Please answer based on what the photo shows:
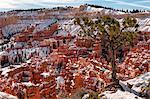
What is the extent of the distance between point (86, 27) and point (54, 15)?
106458 millimetres

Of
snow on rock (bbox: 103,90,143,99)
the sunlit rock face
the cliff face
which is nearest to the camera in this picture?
snow on rock (bbox: 103,90,143,99)

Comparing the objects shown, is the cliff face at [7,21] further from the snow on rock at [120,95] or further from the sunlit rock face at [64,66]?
the snow on rock at [120,95]

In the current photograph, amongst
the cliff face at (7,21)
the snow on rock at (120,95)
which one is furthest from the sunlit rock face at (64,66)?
the cliff face at (7,21)

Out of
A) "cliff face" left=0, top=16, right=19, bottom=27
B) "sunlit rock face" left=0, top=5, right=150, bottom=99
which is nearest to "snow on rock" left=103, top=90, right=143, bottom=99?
"sunlit rock face" left=0, top=5, right=150, bottom=99

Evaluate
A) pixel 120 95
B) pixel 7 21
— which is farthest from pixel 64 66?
pixel 7 21

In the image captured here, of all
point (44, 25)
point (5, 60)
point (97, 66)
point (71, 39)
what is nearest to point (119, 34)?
point (97, 66)

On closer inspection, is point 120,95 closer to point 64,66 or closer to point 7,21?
point 64,66

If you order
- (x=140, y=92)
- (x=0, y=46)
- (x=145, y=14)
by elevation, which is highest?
(x=140, y=92)

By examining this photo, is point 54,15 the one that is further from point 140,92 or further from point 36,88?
point 140,92

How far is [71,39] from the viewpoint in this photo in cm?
8562

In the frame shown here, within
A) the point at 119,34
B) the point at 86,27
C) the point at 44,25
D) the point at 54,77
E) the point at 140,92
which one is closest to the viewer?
the point at 140,92

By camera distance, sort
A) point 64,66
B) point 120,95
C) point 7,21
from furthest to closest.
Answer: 1. point 7,21
2. point 64,66
3. point 120,95

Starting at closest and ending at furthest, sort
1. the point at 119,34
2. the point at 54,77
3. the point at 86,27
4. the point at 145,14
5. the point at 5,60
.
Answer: the point at 119,34 → the point at 86,27 → the point at 54,77 → the point at 5,60 → the point at 145,14

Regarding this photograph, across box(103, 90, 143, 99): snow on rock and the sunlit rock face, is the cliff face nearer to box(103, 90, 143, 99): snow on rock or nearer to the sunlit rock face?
the sunlit rock face
